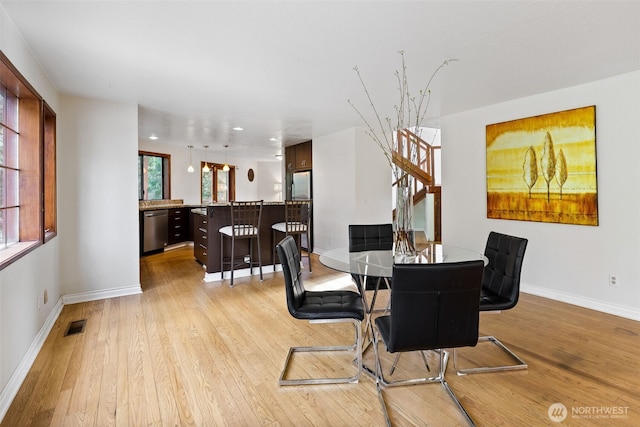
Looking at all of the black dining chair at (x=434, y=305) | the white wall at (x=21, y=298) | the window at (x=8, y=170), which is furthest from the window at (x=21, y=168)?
the black dining chair at (x=434, y=305)

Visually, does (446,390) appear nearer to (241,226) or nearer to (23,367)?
(23,367)

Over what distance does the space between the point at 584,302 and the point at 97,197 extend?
5535mm

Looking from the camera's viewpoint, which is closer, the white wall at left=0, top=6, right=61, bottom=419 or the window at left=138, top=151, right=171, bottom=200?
the white wall at left=0, top=6, right=61, bottom=419

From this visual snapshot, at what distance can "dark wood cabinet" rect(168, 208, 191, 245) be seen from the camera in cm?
719

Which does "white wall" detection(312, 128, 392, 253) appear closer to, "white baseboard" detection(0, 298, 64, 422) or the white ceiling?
the white ceiling

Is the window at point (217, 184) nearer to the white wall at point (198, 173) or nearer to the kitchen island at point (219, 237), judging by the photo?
the white wall at point (198, 173)

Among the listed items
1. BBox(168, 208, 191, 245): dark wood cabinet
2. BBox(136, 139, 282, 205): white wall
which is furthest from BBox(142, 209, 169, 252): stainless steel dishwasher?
BBox(136, 139, 282, 205): white wall

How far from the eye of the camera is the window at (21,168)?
7.80 ft

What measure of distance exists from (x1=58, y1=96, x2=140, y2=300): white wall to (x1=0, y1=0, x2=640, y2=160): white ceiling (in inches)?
12.3

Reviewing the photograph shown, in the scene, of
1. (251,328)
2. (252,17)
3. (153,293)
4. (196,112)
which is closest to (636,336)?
(251,328)

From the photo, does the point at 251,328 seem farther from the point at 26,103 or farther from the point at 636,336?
the point at 636,336

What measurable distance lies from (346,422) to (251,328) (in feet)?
4.80

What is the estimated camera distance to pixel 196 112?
452 centimetres

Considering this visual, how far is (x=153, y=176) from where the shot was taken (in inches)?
296
